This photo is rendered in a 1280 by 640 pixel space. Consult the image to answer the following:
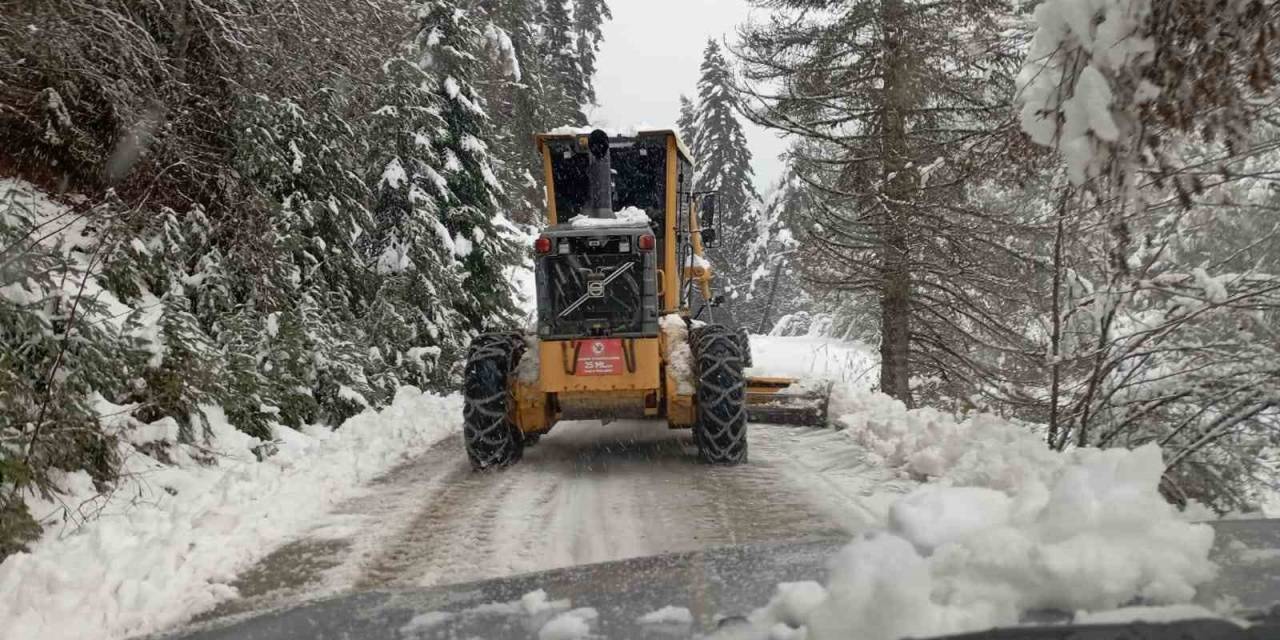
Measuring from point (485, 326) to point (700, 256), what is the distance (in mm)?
5431

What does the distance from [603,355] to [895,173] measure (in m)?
4.92

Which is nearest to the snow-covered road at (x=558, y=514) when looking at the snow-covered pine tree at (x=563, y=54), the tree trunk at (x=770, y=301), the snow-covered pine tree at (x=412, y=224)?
the snow-covered pine tree at (x=412, y=224)

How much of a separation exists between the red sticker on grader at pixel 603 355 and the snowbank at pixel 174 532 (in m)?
1.99

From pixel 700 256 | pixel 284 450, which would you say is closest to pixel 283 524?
pixel 284 450

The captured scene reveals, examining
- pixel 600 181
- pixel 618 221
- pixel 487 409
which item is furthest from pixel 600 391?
pixel 600 181

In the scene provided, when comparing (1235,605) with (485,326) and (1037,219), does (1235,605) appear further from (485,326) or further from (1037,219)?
(485,326)

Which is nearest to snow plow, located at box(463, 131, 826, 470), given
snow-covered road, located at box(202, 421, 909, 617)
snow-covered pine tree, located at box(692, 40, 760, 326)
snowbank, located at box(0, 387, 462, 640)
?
snow-covered road, located at box(202, 421, 909, 617)

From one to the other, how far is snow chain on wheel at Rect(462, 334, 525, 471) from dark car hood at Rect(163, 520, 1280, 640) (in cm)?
457

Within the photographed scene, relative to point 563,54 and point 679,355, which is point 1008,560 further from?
point 563,54

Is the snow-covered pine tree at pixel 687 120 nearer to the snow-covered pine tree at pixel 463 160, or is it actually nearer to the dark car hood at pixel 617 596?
the snow-covered pine tree at pixel 463 160

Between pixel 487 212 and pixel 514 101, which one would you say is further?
pixel 514 101

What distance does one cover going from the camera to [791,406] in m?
9.92

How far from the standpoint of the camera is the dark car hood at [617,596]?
197cm

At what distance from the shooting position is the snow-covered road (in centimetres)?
470
